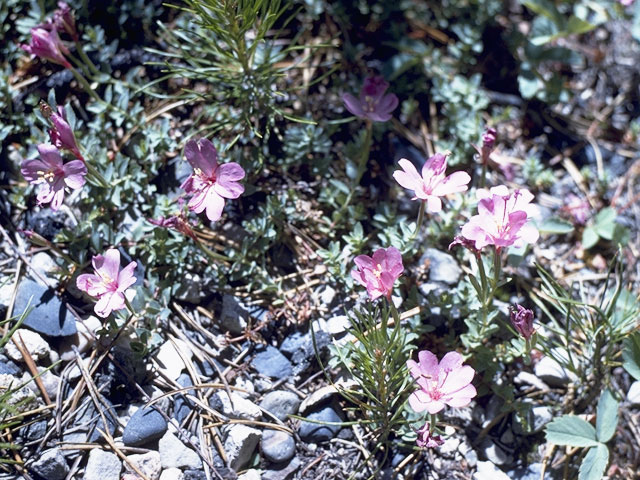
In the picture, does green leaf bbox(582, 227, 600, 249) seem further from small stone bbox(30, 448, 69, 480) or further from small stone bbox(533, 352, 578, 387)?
small stone bbox(30, 448, 69, 480)

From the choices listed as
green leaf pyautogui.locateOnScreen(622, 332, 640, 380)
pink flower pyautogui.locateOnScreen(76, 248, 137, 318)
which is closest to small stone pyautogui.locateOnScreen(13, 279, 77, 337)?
pink flower pyautogui.locateOnScreen(76, 248, 137, 318)

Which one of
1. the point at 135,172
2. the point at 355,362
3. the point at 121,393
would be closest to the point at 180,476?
the point at 121,393

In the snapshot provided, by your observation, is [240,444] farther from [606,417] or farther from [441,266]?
[606,417]

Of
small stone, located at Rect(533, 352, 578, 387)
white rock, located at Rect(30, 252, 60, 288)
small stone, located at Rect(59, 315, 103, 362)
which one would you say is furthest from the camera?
small stone, located at Rect(533, 352, 578, 387)

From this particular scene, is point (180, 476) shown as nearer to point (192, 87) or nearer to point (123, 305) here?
point (123, 305)

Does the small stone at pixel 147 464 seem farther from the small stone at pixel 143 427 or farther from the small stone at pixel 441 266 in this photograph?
the small stone at pixel 441 266

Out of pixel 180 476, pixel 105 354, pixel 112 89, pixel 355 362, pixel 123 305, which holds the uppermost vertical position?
pixel 112 89

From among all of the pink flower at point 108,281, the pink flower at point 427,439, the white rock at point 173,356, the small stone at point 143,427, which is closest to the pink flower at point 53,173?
the pink flower at point 108,281
